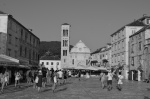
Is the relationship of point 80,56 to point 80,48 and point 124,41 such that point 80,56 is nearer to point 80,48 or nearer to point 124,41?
point 80,48

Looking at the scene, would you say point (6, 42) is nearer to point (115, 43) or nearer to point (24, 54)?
point (24, 54)

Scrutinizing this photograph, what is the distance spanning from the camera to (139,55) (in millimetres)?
44344

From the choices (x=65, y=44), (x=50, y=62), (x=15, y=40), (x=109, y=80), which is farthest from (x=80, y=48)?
(x=109, y=80)

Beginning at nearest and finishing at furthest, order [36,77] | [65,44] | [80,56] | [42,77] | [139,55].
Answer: [36,77], [42,77], [139,55], [80,56], [65,44]

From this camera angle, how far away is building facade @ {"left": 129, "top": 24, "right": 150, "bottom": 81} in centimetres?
4053

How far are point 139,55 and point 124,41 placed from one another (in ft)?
27.4

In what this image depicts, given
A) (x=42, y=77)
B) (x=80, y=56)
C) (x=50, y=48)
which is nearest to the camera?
(x=42, y=77)

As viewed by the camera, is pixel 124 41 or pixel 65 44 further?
pixel 65 44

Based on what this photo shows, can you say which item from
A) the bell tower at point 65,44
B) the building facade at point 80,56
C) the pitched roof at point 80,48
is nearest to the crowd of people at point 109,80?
the building facade at point 80,56

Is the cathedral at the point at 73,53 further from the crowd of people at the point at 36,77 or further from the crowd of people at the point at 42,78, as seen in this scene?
the crowd of people at the point at 42,78

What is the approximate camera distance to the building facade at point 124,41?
51.1 meters

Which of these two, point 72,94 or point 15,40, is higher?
point 15,40

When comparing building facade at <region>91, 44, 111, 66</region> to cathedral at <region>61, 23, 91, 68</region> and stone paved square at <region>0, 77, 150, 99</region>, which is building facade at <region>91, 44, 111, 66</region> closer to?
cathedral at <region>61, 23, 91, 68</region>

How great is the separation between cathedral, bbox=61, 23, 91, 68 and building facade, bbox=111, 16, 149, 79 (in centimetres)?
2873
